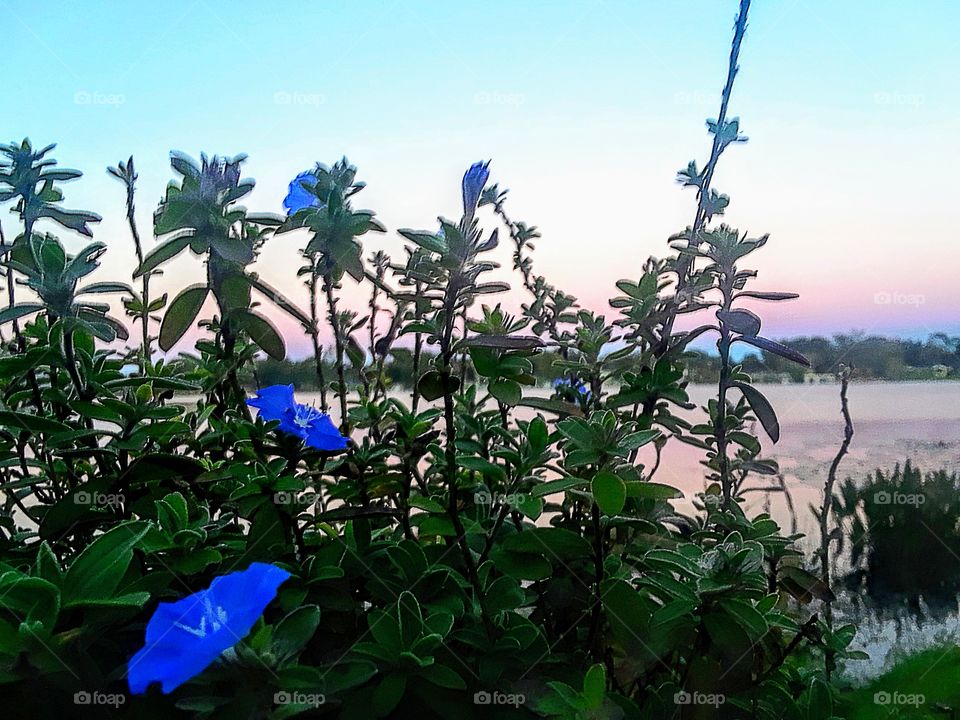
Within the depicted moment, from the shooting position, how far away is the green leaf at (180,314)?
2.39ft

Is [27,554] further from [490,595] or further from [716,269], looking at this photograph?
[716,269]

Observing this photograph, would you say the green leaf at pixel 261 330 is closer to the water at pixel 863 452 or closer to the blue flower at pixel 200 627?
the blue flower at pixel 200 627

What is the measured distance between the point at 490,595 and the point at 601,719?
0.14 metres

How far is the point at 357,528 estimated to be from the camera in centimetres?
67
